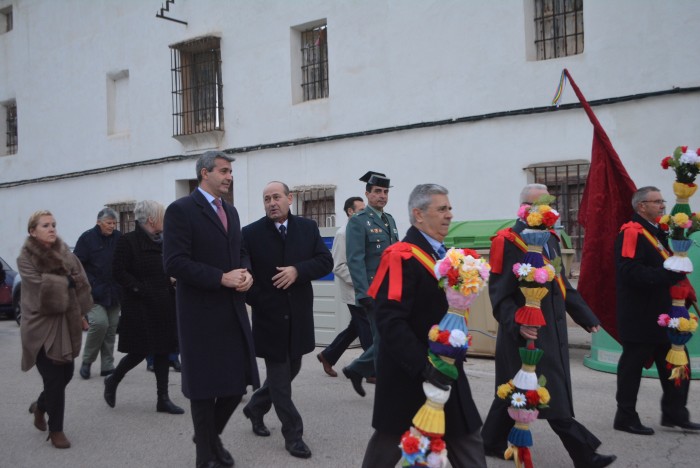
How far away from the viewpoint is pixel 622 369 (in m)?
5.53

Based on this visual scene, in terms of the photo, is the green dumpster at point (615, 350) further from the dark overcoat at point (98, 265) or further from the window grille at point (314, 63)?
the window grille at point (314, 63)

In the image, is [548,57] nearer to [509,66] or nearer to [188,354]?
[509,66]

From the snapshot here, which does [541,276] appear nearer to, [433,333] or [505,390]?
[505,390]

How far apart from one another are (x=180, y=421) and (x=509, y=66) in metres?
7.47

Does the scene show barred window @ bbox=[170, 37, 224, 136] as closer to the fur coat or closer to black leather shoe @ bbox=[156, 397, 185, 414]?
black leather shoe @ bbox=[156, 397, 185, 414]

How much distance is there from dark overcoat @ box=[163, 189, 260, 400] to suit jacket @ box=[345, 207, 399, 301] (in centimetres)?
187

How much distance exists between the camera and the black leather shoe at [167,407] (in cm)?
645

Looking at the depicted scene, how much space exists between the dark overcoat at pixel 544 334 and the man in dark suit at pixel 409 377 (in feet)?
3.54

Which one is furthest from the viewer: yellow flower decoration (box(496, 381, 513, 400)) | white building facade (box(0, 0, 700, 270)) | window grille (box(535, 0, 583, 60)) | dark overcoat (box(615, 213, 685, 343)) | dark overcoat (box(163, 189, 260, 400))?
window grille (box(535, 0, 583, 60))

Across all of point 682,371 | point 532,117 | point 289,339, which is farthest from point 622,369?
point 532,117

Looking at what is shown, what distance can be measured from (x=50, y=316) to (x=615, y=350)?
552 centimetres

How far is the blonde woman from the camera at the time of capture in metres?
5.40

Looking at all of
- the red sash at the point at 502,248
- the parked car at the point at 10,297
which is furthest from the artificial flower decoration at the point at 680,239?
the parked car at the point at 10,297

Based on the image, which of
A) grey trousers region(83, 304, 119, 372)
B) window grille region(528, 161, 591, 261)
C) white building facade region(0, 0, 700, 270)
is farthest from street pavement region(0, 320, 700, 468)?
white building facade region(0, 0, 700, 270)
